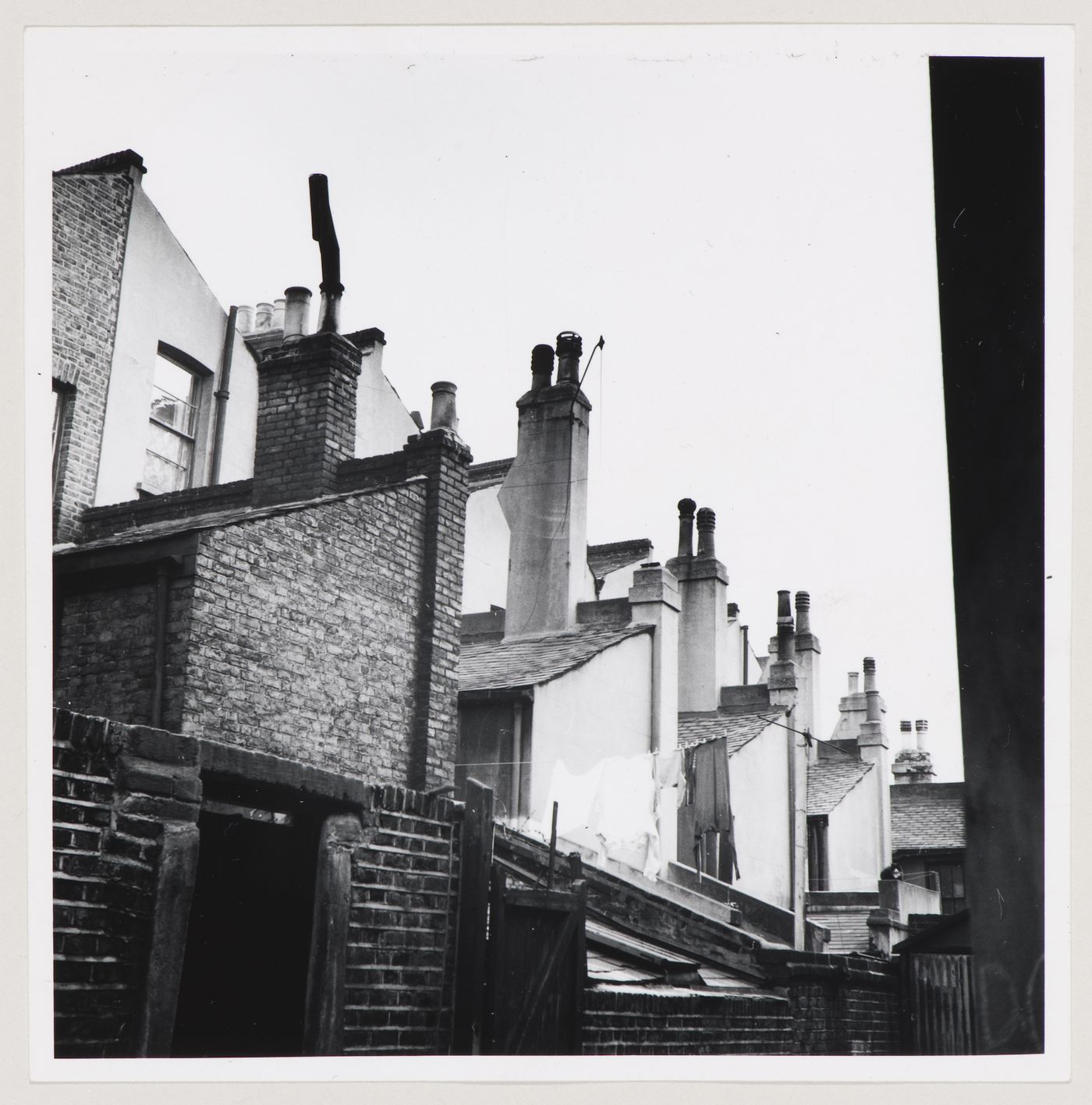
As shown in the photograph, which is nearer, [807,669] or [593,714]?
[593,714]

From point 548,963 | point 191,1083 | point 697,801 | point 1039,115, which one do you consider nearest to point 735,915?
point 697,801

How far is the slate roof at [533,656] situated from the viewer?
14.5 meters

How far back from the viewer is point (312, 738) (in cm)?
943

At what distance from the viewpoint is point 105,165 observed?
1228 centimetres

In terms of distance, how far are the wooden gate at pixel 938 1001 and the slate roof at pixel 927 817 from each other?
14718 mm

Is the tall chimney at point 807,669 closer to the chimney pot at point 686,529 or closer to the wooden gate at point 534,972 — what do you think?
the chimney pot at point 686,529

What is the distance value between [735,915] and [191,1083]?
12.9 m

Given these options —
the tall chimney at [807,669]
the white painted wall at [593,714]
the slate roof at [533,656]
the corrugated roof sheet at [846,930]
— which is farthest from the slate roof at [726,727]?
the corrugated roof sheet at [846,930]

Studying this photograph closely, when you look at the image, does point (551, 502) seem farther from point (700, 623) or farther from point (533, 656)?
point (700, 623)

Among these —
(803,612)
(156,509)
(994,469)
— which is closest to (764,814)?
(803,612)

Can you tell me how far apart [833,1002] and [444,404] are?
21.5ft

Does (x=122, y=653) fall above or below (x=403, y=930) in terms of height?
above

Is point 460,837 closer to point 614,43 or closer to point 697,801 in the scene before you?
point 614,43

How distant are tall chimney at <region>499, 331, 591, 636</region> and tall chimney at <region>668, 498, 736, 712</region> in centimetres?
406
